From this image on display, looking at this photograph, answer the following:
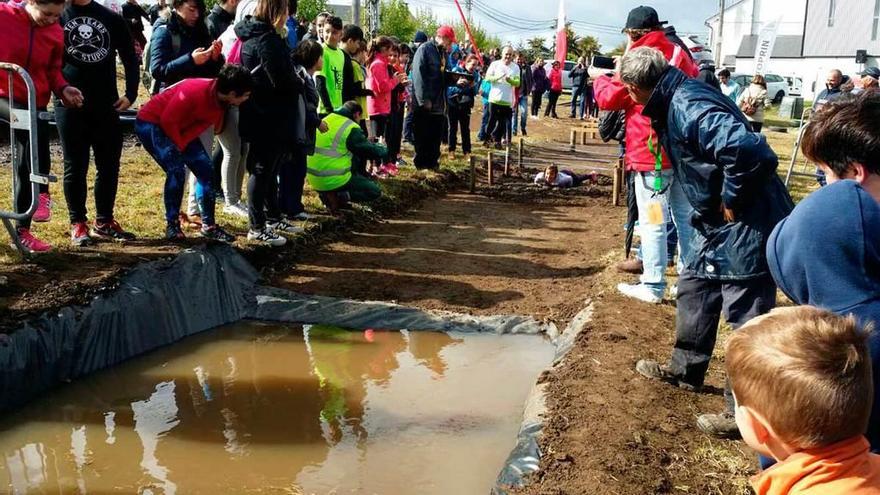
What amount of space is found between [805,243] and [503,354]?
333 cm

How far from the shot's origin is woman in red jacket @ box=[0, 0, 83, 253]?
5.54 meters

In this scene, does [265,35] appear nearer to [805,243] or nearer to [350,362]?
[350,362]

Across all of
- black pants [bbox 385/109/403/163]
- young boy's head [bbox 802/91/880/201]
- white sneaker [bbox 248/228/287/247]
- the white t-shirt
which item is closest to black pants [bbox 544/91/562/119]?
the white t-shirt

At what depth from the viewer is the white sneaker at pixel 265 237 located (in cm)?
687

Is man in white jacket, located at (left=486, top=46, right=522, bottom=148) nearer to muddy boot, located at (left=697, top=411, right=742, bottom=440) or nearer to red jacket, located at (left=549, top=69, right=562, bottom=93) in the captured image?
red jacket, located at (left=549, top=69, right=562, bottom=93)

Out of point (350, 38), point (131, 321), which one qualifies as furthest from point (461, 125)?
point (131, 321)

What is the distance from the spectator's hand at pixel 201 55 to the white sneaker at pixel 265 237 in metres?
1.46

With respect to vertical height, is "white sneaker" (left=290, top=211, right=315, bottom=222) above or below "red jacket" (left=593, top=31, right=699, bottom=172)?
below

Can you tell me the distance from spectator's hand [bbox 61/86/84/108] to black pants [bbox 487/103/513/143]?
394 inches

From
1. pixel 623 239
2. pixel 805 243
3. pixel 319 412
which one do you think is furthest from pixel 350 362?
pixel 623 239

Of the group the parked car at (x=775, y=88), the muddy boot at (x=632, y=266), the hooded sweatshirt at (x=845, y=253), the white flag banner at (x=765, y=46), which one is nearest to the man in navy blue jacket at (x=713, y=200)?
the hooded sweatshirt at (x=845, y=253)

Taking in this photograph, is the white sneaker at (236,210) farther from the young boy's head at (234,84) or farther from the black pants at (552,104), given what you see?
the black pants at (552,104)

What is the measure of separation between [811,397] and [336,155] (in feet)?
23.2

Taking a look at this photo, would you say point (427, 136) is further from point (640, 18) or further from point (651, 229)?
point (651, 229)
